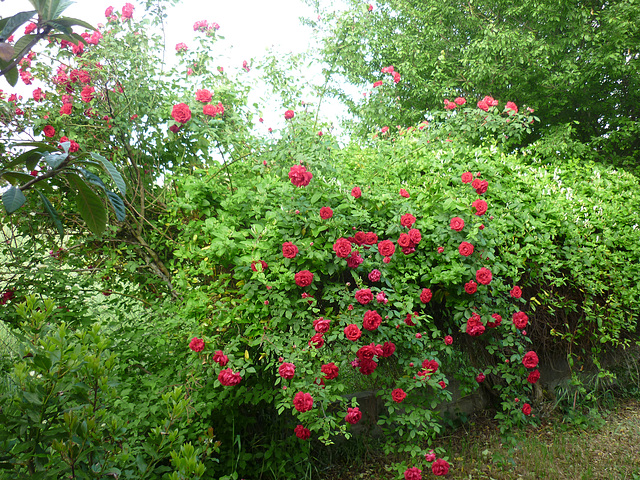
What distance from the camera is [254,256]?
238cm

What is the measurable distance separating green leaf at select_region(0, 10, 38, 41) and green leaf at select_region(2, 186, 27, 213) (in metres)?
0.38

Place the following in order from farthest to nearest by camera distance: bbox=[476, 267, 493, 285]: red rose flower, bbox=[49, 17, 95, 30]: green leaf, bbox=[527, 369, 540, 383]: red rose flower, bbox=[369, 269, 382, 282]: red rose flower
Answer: bbox=[527, 369, 540, 383]: red rose flower < bbox=[476, 267, 493, 285]: red rose flower < bbox=[369, 269, 382, 282]: red rose flower < bbox=[49, 17, 95, 30]: green leaf

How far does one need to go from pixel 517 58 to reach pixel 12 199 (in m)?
8.97

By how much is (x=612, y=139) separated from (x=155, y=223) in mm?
8599

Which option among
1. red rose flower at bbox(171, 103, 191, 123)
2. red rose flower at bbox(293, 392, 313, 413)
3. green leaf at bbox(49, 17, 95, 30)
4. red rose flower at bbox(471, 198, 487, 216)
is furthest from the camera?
red rose flower at bbox(171, 103, 191, 123)

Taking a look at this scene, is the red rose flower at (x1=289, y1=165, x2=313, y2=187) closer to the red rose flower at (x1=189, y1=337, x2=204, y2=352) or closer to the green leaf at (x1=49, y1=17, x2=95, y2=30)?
the red rose flower at (x1=189, y1=337, x2=204, y2=352)

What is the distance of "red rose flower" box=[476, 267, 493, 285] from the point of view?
254cm

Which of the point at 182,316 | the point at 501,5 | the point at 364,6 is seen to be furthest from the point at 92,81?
the point at 501,5

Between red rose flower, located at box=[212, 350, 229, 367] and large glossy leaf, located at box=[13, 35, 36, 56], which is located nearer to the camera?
large glossy leaf, located at box=[13, 35, 36, 56]

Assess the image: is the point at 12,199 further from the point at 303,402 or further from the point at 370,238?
the point at 370,238

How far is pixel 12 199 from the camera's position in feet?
3.57

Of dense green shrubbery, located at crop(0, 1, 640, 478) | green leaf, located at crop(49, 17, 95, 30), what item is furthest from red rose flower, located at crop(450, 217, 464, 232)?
green leaf, located at crop(49, 17, 95, 30)

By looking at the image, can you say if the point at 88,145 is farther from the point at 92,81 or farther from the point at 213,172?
the point at 213,172

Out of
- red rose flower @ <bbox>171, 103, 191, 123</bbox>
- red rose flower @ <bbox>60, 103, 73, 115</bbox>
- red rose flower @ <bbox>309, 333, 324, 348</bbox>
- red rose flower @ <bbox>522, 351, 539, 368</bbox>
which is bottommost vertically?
red rose flower @ <bbox>522, 351, 539, 368</bbox>
